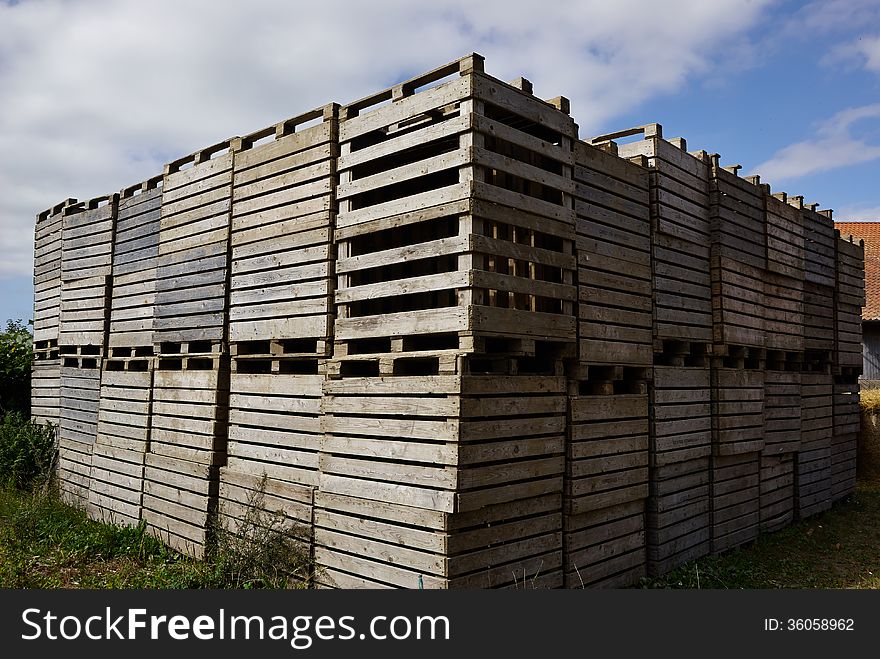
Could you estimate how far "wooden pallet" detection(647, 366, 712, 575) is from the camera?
792cm

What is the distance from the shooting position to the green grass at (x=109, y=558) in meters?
7.02

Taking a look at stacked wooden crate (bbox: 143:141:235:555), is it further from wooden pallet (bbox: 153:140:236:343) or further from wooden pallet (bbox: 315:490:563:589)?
wooden pallet (bbox: 315:490:563:589)

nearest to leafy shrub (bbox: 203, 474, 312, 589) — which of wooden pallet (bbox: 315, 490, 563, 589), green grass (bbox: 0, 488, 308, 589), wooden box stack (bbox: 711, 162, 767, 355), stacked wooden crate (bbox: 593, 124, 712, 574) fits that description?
green grass (bbox: 0, 488, 308, 589)

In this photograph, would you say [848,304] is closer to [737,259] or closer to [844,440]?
[844,440]

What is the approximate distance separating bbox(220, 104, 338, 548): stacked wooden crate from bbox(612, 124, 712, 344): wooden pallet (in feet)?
11.9

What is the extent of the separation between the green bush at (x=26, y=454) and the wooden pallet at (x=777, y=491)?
10.9 m

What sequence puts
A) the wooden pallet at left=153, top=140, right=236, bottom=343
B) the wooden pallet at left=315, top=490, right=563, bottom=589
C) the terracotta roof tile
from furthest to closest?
the terracotta roof tile < the wooden pallet at left=153, top=140, right=236, bottom=343 < the wooden pallet at left=315, top=490, right=563, bottom=589

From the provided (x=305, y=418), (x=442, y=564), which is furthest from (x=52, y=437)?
(x=442, y=564)

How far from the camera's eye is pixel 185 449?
8.81 meters

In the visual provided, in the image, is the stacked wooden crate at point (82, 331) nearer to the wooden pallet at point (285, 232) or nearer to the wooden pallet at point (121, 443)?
the wooden pallet at point (121, 443)

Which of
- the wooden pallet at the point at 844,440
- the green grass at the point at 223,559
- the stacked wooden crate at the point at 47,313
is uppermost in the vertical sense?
the stacked wooden crate at the point at 47,313

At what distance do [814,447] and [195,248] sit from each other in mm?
9817

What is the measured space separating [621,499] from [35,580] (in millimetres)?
6022

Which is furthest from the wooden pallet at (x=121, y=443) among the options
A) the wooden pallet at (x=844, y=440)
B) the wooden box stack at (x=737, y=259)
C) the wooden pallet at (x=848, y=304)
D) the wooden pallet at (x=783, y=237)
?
the wooden pallet at (x=848, y=304)
